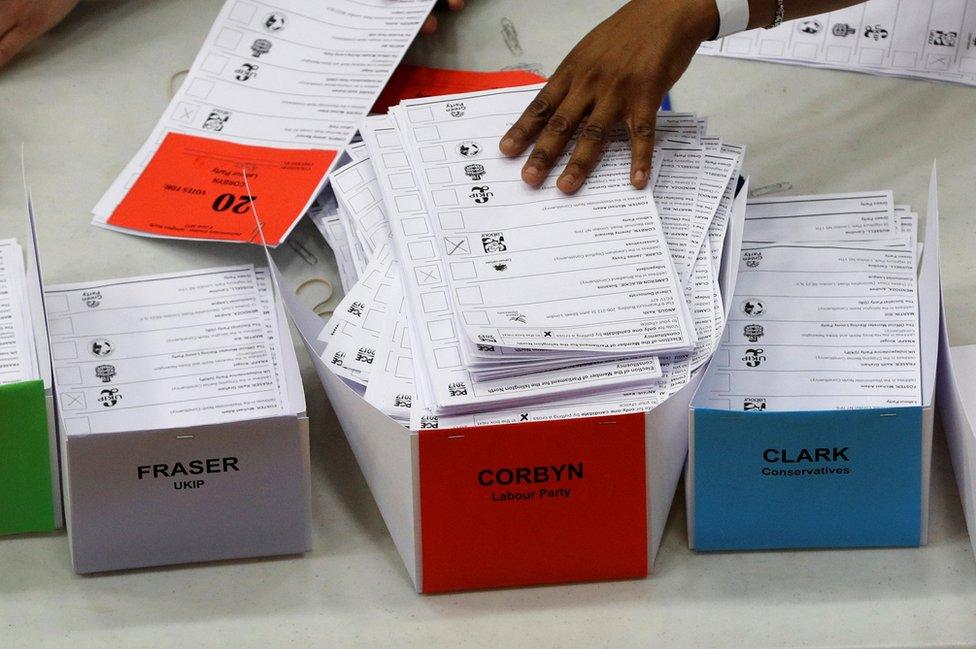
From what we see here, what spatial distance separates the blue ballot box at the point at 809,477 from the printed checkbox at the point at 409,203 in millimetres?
280

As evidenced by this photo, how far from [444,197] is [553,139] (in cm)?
11

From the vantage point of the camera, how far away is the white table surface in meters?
0.79

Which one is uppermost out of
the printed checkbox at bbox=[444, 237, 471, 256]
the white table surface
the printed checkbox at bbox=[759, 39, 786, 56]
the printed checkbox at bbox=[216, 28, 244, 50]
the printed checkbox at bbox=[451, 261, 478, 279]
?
the printed checkbox at bbox=[216, 28, 244, 50]

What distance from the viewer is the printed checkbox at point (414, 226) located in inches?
37.2

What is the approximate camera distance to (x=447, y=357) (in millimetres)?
858

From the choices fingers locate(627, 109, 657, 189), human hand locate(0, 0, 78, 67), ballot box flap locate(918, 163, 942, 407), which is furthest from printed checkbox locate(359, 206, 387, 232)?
human hand locate(0, 0, 78, 67)

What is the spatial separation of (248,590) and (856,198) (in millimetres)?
602

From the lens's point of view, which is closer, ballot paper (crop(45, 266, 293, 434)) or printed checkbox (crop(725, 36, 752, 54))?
ballot paper (crop(45, 266, 293, 434))

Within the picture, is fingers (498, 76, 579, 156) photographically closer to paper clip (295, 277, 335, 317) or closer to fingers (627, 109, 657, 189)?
fingers (627, 109, 657, 189)

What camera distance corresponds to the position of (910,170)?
3.69 feet

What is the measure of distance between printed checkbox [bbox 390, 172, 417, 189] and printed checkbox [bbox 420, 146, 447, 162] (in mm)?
19

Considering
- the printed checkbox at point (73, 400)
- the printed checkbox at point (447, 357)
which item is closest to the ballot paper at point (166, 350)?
the printed checkbox at point (73, 400)

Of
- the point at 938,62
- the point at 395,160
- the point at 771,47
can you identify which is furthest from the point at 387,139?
the point at 938,62

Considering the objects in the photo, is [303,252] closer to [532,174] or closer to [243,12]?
[532,174]
